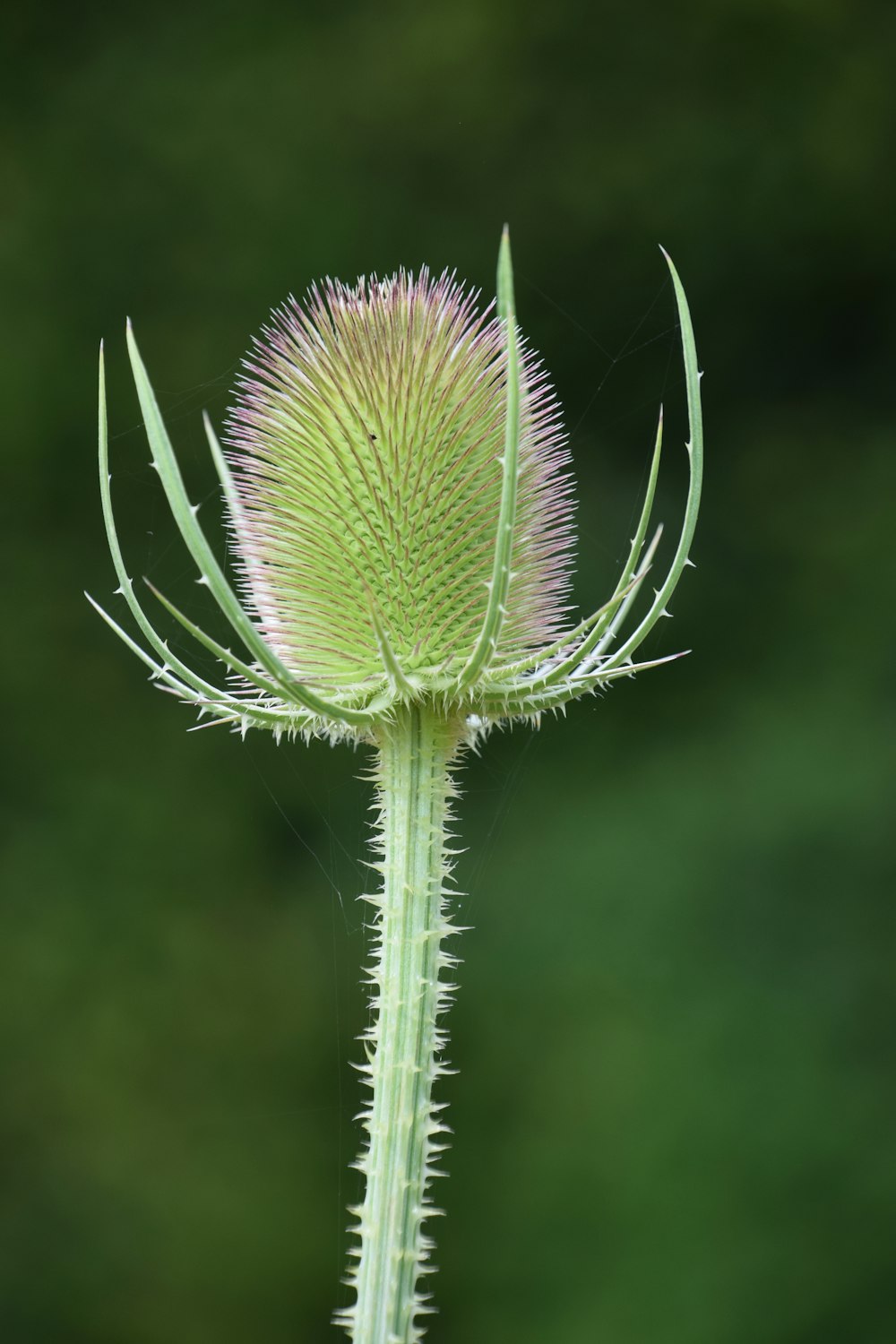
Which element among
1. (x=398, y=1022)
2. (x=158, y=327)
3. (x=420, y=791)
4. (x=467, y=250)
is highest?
(x=467, y=250)

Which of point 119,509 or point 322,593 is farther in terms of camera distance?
point 119,509

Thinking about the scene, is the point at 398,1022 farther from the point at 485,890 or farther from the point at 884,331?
the point at 884,331

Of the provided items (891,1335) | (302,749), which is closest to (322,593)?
(302,749)

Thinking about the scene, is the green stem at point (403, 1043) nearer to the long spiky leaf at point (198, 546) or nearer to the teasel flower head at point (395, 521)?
the teasel flower head at point (395, 521)

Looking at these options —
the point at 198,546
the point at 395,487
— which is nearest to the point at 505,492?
the point at 198,546

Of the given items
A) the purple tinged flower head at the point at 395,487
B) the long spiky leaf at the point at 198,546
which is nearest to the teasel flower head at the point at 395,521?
the purple tinged flower head at the point at 395,487

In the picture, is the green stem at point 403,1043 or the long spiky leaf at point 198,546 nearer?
the long spiky leaf at point 198,546

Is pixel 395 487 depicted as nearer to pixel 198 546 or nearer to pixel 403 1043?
pixel 198 546
